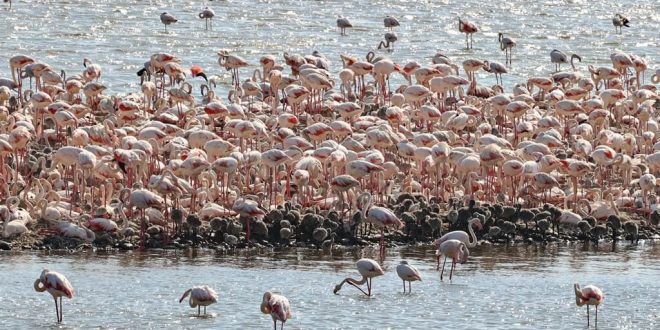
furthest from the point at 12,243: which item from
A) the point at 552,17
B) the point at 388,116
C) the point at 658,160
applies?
the point at 552,17

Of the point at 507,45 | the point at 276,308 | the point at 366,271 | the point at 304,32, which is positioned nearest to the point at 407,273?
the point at 366,271

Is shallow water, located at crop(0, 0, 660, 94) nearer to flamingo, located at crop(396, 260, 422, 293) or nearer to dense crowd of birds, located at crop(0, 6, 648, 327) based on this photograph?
dense crowd of birds, located at crop(0, 6, 648, 327)

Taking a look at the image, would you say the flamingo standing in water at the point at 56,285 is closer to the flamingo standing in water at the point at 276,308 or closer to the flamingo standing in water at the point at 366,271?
the flamingo standing in water at the point at 276,308

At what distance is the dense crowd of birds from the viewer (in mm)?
15492

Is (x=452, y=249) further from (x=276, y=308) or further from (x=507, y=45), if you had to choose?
(x=507, y=45)

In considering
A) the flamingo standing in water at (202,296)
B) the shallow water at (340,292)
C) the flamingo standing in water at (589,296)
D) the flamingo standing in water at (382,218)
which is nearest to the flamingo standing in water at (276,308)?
the shallow water at (340,292)

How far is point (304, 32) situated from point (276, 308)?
24.0 m

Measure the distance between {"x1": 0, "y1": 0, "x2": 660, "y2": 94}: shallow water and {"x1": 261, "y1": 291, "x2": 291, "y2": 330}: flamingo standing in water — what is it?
44.6 feet

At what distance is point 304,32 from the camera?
3525 centimetres

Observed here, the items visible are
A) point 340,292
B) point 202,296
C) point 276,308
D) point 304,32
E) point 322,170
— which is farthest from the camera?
point 304,32

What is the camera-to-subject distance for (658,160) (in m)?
17.4

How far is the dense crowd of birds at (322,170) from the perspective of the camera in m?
15.5

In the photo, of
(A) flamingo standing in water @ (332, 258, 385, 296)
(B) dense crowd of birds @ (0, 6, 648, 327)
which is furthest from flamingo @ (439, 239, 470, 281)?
(A) flamingo standing in water @ (332, 258, 385, 296)

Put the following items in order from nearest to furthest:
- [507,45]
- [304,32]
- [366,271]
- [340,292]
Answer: [366,271] < [340,292] < [507,45] < [304,32]
